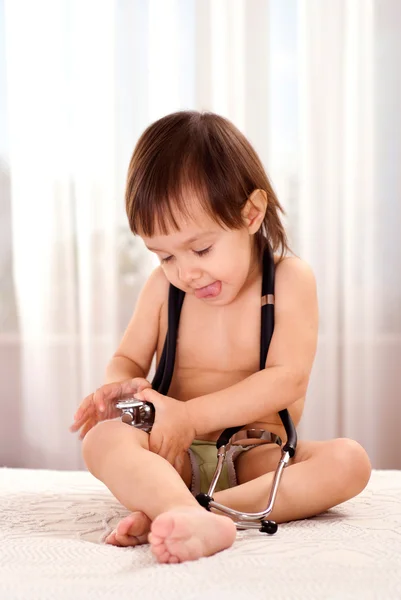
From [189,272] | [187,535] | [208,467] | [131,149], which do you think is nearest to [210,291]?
[189,272]

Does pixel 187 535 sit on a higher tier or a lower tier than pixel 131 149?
lower

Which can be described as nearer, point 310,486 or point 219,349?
point 310,486

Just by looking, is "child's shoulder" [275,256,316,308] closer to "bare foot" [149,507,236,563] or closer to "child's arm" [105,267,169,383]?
"child's arm" [105,267,169,383]

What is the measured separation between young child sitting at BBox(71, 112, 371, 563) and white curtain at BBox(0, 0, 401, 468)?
894mm

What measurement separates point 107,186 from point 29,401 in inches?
28.3

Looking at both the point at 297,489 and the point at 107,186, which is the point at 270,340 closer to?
the point at 297,489

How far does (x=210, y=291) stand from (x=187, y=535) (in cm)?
52

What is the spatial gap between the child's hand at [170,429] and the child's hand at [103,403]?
0.05 metres

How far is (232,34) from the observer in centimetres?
234

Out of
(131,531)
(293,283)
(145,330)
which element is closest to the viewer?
(131,531)

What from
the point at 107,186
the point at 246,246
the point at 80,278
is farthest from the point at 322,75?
the point at 246,246

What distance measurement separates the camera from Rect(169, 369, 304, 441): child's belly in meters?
1.42

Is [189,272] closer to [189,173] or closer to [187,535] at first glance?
[189,173]

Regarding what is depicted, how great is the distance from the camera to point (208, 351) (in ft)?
4.81
